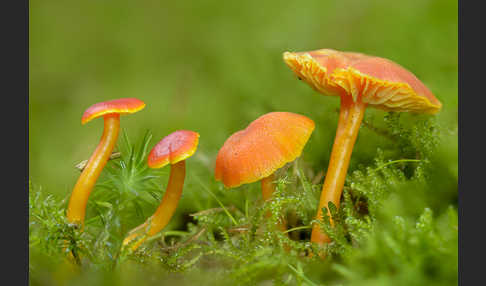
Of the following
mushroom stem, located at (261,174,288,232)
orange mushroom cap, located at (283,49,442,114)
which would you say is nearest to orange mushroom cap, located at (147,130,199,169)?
mushroom stem, located at (261,174,288,232)

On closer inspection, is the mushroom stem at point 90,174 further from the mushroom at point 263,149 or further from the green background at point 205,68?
the mushroom at point 263,149

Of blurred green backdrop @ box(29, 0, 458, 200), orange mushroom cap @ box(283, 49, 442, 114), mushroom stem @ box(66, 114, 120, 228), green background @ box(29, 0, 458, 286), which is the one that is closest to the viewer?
orange mushroom cap @ box(283, 49, 442, 114)

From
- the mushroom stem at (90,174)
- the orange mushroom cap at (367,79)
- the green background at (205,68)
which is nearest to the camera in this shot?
the orange mushroom cap at (367,79)

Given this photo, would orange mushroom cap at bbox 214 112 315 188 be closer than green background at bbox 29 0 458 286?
Yes

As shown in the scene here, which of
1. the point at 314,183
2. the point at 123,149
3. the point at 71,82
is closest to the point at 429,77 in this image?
the point at 314,183

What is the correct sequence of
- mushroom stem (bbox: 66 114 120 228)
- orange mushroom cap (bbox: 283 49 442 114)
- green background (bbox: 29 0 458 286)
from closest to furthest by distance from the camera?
orange mushroom cap (bbox: 283 49 442 114) < mushroom stem (bbox: 66 114 120 228) < green background (bbox: 29 0 458 286)

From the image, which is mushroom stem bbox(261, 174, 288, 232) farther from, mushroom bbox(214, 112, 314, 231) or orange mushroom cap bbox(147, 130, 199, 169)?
orange mushroom cap bbox(147, 130, 199, 169)

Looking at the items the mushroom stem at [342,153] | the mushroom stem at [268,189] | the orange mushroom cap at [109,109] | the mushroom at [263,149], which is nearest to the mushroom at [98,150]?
the orange mushroom cap at [109,109]
